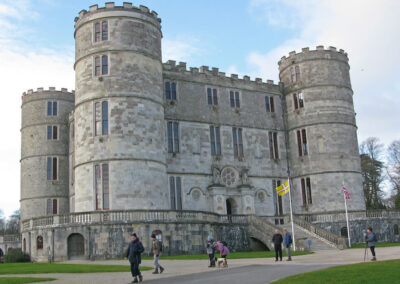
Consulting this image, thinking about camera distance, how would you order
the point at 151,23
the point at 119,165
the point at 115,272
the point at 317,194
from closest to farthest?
the point at 115,272 → the point at 119,165 → the point at 151,23 → the point at 317,194

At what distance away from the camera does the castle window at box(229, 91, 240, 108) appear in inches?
1714

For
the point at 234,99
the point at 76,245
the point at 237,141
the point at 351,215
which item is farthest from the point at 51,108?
the point at 351,215

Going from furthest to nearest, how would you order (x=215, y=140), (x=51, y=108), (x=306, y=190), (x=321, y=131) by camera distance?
(x=51, y=108) → (x=321, y=131) → (x=306, y=190) → (x=215, y=140)

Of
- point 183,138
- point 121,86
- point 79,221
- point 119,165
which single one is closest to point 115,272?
point 79,221

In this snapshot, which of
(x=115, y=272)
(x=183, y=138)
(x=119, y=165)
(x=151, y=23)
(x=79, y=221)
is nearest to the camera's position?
(x=115, y=272)

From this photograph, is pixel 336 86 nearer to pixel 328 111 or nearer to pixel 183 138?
pixel 328 111

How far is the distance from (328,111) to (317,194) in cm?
746

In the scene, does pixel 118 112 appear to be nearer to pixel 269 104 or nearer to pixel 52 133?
pixel 52 133

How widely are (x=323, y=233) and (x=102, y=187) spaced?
1573 centimetres

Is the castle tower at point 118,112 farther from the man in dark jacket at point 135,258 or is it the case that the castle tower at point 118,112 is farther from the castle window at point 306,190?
the man in dark jacket at point 135,258

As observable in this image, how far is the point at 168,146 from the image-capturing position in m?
39.1

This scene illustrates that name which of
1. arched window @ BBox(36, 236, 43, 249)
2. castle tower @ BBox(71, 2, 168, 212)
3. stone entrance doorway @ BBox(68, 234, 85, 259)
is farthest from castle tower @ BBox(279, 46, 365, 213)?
arched window @ BBox(36, 236, 43, 249)

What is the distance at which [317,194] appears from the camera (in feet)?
141

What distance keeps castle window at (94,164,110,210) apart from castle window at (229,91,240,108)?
46.9 feet
